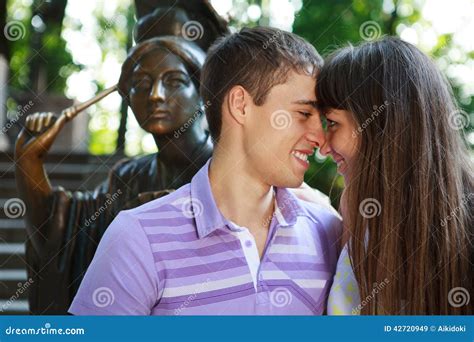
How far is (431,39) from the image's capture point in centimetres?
538

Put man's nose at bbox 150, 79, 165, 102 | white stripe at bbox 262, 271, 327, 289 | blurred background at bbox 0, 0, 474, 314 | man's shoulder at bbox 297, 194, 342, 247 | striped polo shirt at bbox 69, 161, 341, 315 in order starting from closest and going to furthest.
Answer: striped polo shirt at bbox 69, 161, 341, 315 → white stripe at bbox 262, 271, 327, 289 → man's shoulder at bbox 297, 194, 342, 247 → man's nose at bbox 150, 79, 165, 102 → blurred background at bbox 0, 0, 474, 314

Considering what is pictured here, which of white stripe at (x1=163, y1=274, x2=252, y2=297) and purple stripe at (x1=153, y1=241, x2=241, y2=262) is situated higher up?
purple stripe at (x1=153, y1=241, x2=241, y2=262)

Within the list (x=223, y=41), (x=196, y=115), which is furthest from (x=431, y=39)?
(x=223, y=41)

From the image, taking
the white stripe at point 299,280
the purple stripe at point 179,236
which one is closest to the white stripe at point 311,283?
the white stripe at point 299,280

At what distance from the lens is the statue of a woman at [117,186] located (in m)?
3.05

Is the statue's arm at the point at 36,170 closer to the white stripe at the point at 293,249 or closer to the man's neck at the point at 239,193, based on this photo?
the man's neck at the point at 239,193

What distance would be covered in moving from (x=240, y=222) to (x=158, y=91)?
0.80 metres

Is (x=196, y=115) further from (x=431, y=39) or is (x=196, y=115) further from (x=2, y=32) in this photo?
(x=2, y=32)

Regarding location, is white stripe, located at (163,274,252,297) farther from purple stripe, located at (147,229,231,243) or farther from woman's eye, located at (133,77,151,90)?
woman's eye, located at (133,77,151,90)

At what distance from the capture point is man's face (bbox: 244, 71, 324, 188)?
96.3 inches

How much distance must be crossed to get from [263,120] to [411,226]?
21.8 inches

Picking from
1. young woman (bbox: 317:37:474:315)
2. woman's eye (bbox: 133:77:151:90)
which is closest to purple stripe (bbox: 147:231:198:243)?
young woman (bbox: 317:37:474:315)

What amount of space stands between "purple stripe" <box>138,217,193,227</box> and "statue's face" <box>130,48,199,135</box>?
0.75 m

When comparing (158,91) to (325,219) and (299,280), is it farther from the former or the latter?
(299,280)
